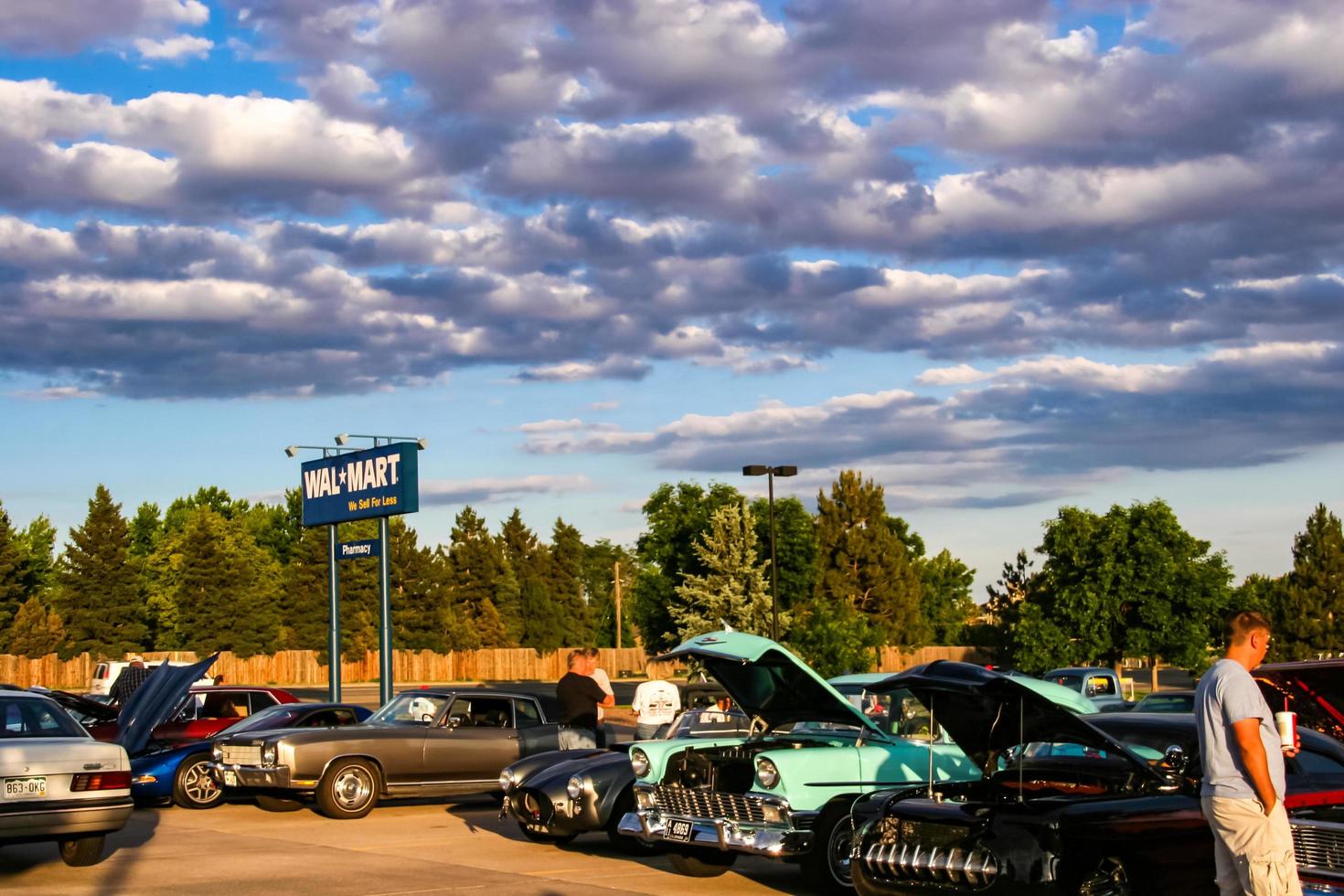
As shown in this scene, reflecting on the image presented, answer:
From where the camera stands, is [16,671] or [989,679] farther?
[16,671]

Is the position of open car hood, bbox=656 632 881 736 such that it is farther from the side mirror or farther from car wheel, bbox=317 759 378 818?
car wheel, bbox=317 759 378 818

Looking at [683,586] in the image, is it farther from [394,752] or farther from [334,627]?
[394,752]

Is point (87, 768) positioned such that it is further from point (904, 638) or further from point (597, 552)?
point (597, 552)

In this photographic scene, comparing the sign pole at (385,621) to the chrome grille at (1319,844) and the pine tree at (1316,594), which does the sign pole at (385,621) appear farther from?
the pine tree at (1316,594)

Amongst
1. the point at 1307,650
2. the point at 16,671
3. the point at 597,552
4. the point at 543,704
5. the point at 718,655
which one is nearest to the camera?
the point at 718,655

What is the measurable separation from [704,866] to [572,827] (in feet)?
5.46

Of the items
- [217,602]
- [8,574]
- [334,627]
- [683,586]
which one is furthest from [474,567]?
[334,627]

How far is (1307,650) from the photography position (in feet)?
199

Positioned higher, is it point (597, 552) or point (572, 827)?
point (597, 552)

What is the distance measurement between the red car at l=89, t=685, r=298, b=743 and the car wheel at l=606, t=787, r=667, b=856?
8300mm

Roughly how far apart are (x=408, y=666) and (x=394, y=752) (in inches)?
2861

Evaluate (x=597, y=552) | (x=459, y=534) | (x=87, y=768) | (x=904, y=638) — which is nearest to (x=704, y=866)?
(x=87, y=768)

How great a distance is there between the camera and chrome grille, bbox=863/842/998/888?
29.0ft

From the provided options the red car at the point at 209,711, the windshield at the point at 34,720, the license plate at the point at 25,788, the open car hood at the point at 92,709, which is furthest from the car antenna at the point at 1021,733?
the open car hood at the point at 92,709
